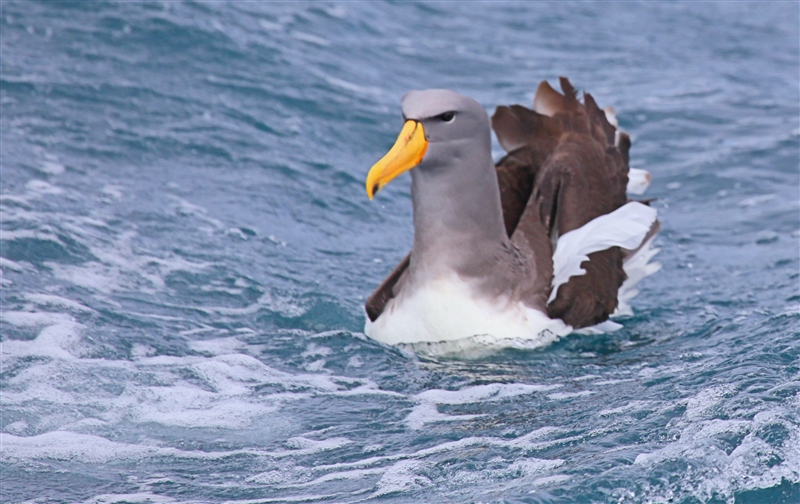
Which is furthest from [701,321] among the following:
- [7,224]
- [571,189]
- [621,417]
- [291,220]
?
[7,224]

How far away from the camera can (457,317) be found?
5926 mm

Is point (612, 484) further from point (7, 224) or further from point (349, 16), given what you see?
point (349, 16)

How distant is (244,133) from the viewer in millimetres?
10000

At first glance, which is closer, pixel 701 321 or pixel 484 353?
pixel 484 353

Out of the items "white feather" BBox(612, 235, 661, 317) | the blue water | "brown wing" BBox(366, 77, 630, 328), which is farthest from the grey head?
"white feather" BBox(612, 235, 661, 317)

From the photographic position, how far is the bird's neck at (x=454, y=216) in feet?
19.4

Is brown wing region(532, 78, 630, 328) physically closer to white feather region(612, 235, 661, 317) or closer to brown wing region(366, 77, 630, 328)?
brown wing region(366, 77, 630, 328)

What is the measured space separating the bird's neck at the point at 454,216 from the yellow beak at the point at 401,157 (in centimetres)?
21

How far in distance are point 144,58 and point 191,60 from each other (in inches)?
19.1

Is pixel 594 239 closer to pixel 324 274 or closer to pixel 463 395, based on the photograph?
pixel 463 395

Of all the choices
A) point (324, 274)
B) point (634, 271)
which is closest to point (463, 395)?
point (324, 274)

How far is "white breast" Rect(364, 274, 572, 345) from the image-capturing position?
5930mm

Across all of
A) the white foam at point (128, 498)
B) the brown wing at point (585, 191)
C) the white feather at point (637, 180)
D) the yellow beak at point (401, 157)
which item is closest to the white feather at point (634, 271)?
the brown wing at point (585, 191)

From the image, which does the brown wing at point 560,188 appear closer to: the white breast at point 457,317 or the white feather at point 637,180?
the white breast at point 457,317
